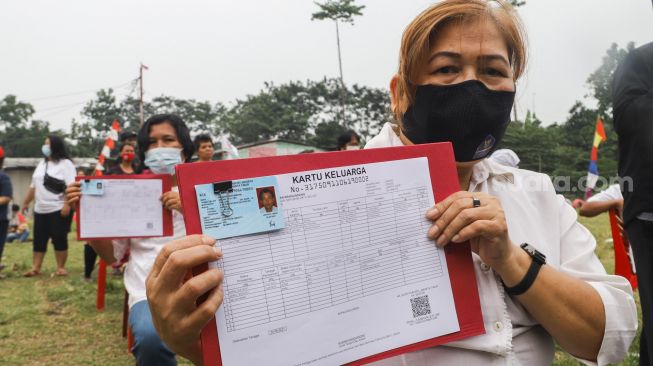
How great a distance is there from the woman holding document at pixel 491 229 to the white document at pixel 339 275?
66mm

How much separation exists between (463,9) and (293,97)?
48052 millimetres

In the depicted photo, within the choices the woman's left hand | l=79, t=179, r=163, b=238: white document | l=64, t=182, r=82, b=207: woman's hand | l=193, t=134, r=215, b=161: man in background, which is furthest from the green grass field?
the woman's left hand

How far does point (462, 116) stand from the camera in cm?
130

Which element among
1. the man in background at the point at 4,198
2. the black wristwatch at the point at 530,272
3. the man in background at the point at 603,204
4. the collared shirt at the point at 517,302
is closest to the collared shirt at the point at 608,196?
the man in background at the point at 603,204

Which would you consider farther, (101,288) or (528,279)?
(101,288)

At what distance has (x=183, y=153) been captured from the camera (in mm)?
3154

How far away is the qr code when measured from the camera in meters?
1.08

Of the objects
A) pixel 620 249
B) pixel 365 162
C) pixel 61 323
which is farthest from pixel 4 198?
pixel 620 249

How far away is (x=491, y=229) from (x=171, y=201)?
86.8 inches

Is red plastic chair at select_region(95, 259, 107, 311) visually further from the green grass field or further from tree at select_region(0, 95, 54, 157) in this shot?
tree at select_region(0, 95, 54, 157)

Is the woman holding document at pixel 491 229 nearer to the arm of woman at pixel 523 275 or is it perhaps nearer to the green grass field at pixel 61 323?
the arm of woman at pixel 523 275

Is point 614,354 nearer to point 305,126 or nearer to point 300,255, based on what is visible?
point 300,255

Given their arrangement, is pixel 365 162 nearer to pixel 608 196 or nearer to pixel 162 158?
pixel 162 158

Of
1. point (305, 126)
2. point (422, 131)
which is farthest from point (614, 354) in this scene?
point (305, 126)
